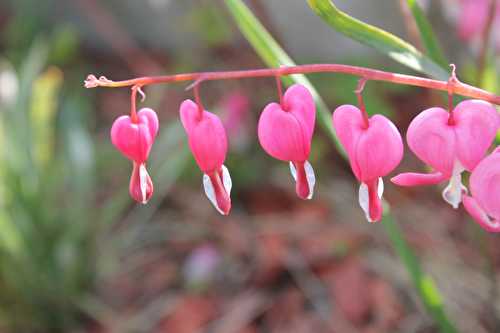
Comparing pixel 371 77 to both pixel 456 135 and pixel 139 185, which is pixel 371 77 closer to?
pixel 456 135

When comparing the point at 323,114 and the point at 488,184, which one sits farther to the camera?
the point at 323,114

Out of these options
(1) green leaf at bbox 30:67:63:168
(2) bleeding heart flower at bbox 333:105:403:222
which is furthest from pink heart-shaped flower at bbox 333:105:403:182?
(1) green leaf at bbox 30:67:63:168

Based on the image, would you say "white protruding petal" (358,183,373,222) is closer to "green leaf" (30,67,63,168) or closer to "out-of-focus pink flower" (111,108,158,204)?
"out-of-focus pink flower" (111,108,158,204)

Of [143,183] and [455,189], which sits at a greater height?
[143,183]

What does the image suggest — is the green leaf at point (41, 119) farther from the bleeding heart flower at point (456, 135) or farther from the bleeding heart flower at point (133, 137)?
the bleeding heart flower at point (456, 135)

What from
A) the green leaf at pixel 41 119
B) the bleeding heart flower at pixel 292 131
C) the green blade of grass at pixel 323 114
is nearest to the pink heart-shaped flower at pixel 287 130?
the bleeding heart flower at pixel 292 131

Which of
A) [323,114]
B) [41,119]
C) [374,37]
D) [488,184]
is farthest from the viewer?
[41,119]

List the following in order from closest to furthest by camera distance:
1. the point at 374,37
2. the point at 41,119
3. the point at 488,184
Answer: the point at 488,184 → the point at 374,37 → the point at 41,119

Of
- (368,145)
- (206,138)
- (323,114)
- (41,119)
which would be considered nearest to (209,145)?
(206,138)
